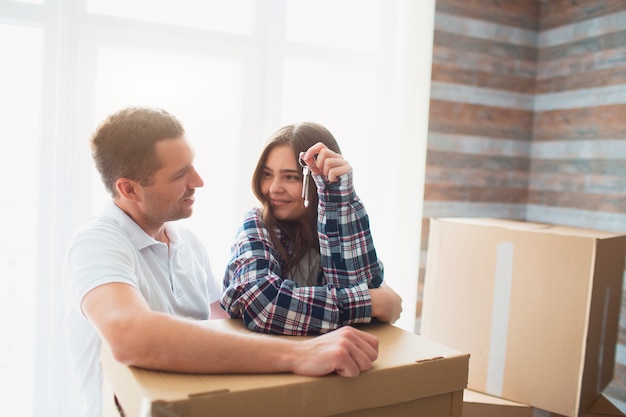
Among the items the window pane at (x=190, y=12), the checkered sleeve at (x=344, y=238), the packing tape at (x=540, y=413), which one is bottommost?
the packing tape at (x=540, y=413)

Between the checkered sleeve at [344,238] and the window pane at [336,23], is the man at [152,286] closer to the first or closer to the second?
the checkered sleeve at [344,238]

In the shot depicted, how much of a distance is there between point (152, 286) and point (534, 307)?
1039 millimetres

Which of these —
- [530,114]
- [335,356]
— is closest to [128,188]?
[335,356]

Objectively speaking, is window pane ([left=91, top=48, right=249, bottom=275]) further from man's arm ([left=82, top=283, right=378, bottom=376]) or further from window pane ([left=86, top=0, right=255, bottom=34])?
man's arm ([left=82, top=283, right=378, bottom=376])

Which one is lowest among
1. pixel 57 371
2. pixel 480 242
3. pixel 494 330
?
pixel 57 371

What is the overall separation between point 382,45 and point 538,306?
133 centimetres

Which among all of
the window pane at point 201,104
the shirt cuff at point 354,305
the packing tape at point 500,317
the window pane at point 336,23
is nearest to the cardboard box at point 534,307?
the packing tape at point 500,317

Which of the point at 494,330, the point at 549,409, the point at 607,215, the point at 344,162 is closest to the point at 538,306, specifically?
the point at 494,330

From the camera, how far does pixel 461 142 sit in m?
2.51

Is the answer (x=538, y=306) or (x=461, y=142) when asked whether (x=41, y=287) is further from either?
(x=461, y=142)

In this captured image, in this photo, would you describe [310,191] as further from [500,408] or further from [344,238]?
[500,408]

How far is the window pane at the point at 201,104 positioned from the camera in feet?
6.51

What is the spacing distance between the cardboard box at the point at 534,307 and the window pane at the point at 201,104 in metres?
0.85

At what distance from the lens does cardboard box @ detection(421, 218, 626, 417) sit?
1.51 meters
